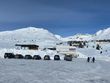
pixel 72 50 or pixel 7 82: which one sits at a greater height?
pixel 72 50

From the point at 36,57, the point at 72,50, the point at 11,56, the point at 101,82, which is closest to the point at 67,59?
the point at 36,57

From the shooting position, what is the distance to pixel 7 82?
35.2 m

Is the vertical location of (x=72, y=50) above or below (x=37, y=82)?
above

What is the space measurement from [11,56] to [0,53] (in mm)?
18579

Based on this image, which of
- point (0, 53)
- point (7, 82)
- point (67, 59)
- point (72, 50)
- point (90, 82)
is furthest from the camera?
point (72, 50)

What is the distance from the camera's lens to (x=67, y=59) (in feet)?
315

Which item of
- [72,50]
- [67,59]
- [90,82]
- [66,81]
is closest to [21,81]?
[66,81]

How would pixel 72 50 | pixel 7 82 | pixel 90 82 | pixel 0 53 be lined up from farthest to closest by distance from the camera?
pixel 72 50
pixel 0 53
pixel 90 82
pixel 7 82

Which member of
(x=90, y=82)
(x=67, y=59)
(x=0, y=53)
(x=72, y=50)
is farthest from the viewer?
(x=72, y=50)

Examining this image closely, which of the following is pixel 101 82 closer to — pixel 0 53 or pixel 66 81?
pixel 66 81

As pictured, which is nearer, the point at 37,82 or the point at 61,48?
the point at 37,82

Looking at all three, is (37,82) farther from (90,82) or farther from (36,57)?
(36,57)

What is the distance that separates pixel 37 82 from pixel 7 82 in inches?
139

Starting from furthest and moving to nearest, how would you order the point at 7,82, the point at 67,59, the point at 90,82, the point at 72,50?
the point at 72,50 → the point at 67,59 → the point at 90,82 → the point at 7,82
